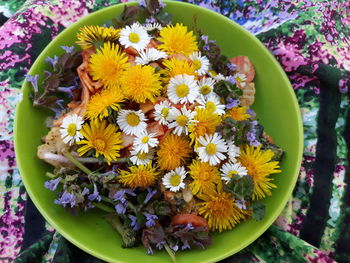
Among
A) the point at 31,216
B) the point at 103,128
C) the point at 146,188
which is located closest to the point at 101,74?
the point at 103,128

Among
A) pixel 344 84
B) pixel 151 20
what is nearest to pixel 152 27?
pixel 151 20

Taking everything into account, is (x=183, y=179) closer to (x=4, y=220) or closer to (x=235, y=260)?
(x=235, y=260)

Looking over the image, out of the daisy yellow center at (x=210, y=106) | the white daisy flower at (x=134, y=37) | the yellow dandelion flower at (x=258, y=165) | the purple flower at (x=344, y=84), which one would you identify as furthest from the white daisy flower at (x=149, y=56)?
the purple flower at (x=344, y=84)

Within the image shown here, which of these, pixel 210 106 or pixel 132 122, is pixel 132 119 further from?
pixel 210 106

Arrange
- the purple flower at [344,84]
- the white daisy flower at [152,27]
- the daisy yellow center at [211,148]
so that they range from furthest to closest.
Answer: the purple flower at [344,84] < the white daisy flower at [152,27] < the daisy yellow center at [211,148]

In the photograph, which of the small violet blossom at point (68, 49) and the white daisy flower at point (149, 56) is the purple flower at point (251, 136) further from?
the small violet blossom at point (68, 49)

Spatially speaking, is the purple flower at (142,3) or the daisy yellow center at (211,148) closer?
the daisy yellow center at (211,148)
